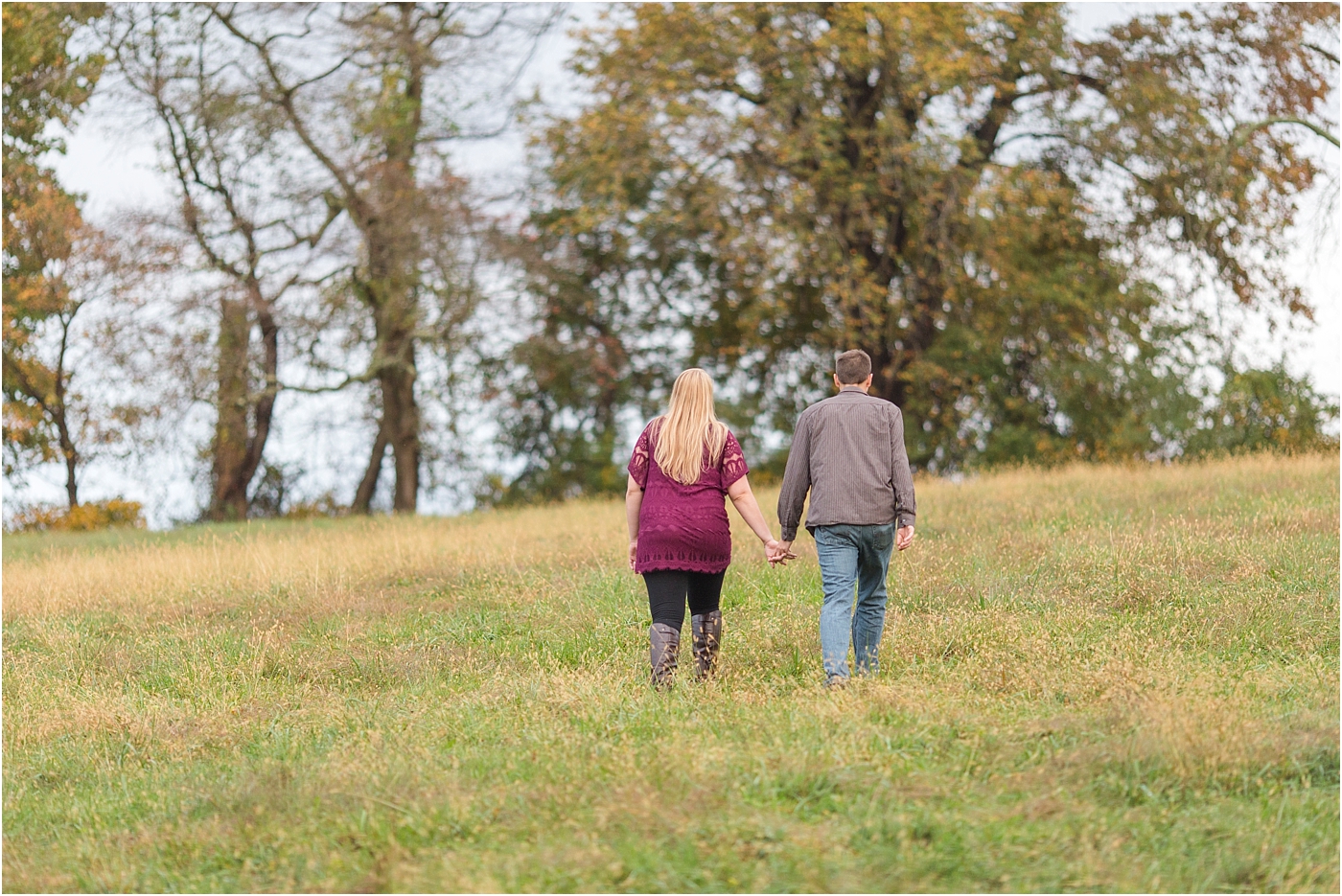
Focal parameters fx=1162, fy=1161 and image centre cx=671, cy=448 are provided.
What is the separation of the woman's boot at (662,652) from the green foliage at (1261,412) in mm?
18282

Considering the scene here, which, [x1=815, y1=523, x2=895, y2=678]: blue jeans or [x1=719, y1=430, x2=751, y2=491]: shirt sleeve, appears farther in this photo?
[x1=719, y1=430, x2=751, y2=491]: shirt sleeve

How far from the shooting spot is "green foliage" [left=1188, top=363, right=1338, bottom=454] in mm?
22203

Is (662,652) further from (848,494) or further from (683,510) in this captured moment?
(848,494)

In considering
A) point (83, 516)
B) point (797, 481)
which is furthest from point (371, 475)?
point (797, 481)

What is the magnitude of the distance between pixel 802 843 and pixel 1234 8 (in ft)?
73.8

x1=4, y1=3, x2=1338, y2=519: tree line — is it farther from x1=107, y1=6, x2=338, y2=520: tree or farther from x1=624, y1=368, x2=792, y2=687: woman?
x1=624, y1=368, x2=792, y2=687: woman

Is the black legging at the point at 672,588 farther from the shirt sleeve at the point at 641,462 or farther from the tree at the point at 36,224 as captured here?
the tree at the point at 36,224

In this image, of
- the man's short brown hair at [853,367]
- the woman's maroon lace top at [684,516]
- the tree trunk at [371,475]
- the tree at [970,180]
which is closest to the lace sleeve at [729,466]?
the woman's maroon lace top at [684,516]

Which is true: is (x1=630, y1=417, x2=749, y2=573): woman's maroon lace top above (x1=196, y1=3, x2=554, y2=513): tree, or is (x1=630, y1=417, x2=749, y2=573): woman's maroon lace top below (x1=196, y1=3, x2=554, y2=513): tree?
below

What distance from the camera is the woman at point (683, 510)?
6.70m

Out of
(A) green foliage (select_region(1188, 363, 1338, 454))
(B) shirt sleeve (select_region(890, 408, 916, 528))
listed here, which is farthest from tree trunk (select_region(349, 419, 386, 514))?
(B) shirt sleeve (select_region(890, 408, 916, 528))

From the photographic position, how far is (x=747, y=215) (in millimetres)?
21438

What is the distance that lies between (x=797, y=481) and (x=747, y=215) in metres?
15.2

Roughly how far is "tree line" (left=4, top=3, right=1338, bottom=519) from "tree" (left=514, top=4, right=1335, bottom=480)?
71 millimetres
